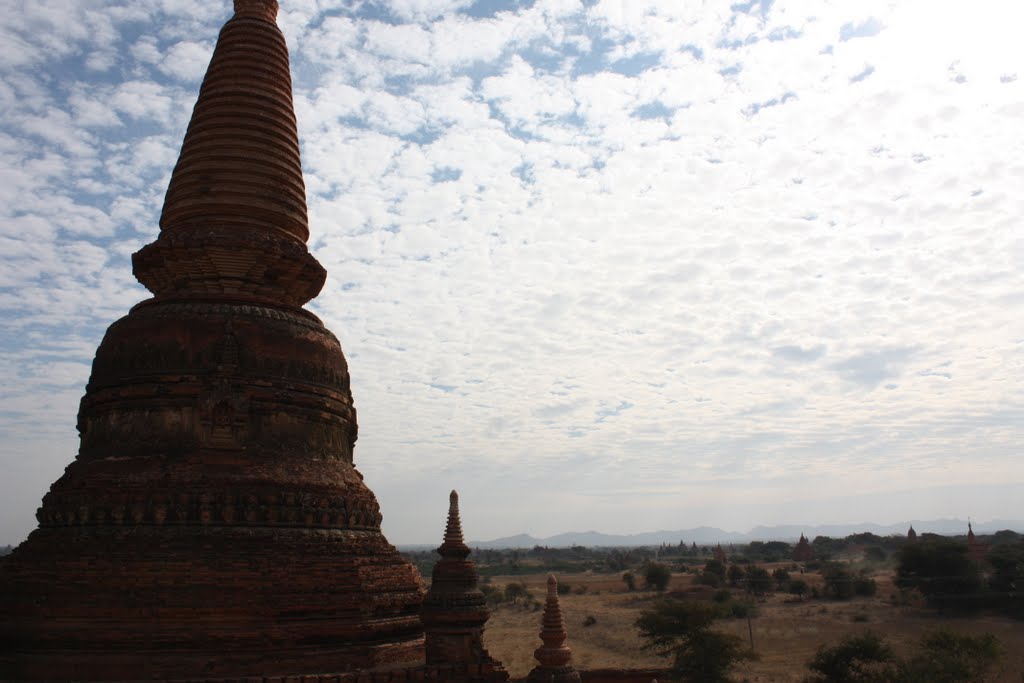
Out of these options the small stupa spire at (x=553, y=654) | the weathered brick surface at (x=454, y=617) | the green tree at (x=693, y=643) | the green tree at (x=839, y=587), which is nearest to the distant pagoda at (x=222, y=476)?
the weathered brick surface at (x=454, y=617)

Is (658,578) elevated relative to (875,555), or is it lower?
elevated

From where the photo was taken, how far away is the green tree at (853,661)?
3338cm

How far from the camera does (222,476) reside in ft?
46.2

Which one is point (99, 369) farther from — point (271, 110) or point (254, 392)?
point (271, 110)

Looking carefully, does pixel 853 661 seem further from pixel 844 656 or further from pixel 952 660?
pixel 952 660

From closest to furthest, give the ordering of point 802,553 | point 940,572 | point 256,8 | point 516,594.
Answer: point 256,8 → point 940,572 → point 516,594 → point 802,553

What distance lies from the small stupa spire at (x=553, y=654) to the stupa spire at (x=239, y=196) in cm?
775

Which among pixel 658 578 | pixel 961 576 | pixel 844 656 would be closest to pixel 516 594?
pixel 658 578

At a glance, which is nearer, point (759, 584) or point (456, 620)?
point (456, 620)

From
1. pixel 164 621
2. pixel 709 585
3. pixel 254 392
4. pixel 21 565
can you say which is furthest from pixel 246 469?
pixel 709 585

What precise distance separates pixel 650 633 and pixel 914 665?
10755 mm

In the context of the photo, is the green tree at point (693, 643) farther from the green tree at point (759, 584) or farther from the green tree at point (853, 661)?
the green tree at point (759, 584)

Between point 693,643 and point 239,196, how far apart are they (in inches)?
1109

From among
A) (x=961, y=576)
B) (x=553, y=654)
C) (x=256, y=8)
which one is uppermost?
(x=256, y=8)
